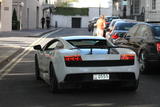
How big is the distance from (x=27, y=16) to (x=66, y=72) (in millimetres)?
47733

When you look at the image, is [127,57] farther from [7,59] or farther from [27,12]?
[27,12]

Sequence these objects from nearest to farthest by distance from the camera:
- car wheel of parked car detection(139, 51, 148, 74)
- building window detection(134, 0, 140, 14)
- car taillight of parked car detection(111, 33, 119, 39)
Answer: car wheel of parked car detection(139, 51, 148, 74)
car taillight of parked car detection(111, 33, 119, 39)
building window detection(134, 0, 140, 14)

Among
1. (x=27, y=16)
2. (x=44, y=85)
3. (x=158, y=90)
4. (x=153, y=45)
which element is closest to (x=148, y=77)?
(x=153, y=45)

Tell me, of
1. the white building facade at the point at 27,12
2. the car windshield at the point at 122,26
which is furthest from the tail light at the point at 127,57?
the white building facade at the point at 27,12

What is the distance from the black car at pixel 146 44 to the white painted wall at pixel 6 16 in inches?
1250

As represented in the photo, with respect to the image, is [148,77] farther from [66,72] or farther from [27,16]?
[27,16]

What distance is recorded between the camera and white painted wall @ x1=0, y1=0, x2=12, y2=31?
4489 cm

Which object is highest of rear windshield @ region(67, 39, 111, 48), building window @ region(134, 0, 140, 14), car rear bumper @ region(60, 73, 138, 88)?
building window @ region(134, 0, 140, 14)

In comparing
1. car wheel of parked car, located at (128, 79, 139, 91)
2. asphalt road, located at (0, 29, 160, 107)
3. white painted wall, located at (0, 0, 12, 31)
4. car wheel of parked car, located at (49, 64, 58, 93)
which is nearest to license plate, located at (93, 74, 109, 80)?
asphalt road, located at (0, 29, 160, 107)

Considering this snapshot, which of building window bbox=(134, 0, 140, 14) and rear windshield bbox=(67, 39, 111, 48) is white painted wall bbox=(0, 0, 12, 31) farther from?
rear windshield bbox=(67, 39, 111, 48)

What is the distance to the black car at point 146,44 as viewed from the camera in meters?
12.5

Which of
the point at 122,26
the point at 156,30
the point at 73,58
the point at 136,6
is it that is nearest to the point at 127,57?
the point at 73,58

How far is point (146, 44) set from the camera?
12.9 meters

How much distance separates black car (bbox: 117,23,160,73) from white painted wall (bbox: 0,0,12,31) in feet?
104
